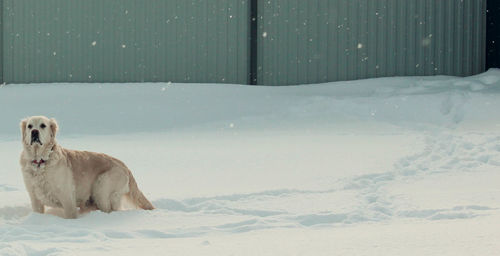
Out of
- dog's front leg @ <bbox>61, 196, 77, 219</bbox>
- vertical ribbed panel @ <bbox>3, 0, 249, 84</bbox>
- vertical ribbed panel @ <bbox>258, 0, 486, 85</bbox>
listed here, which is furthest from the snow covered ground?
vertical ribbed panel @ <bbox>3, 0, 249, 84</bbox>

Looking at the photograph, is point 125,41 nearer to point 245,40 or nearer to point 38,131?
point 245,40

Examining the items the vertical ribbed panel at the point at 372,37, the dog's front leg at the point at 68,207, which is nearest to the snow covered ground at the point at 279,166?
the dog's front leg at the point at 68,207

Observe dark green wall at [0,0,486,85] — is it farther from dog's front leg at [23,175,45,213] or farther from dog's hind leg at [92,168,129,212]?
dog's front leg at [23,175,45,213]

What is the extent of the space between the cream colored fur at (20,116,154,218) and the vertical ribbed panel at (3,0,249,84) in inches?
354

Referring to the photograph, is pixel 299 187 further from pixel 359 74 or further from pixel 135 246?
pixel 359 74

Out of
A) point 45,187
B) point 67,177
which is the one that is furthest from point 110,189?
point 45,187

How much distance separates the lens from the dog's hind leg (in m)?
6.06

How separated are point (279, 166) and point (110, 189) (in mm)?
3051

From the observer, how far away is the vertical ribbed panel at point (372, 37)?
47.4ft

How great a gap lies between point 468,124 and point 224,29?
232 inches

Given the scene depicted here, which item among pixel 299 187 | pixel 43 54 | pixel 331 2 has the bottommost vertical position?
pixel 299 187

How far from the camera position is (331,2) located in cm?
1460

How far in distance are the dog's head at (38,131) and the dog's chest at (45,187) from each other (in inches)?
10.7

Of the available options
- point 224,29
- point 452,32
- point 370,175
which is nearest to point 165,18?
point 224,29
